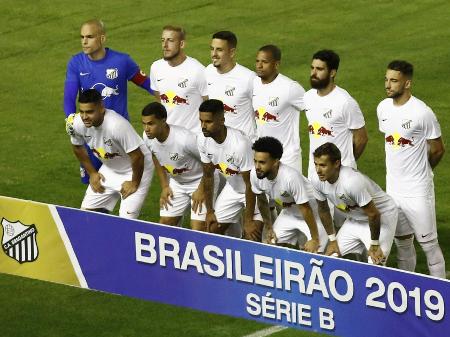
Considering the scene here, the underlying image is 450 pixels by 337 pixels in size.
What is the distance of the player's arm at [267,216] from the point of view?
1558cm

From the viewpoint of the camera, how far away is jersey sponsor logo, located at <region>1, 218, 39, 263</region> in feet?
48.7

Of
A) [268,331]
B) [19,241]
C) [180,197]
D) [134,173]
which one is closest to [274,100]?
[180,197]

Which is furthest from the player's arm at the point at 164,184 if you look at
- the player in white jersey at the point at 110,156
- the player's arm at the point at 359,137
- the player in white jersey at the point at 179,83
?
the player's arm at the point at 359,137

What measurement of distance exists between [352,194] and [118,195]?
3.24 meters

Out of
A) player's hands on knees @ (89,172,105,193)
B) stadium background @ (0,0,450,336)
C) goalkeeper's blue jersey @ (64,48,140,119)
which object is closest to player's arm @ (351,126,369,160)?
stadium background @ (0,0,450,336)

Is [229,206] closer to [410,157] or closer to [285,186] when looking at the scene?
[285,186]

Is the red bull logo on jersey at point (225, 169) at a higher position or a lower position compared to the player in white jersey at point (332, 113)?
lower

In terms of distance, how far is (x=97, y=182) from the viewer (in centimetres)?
1669

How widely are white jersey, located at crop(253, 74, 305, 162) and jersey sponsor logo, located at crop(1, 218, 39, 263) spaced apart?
121 inches

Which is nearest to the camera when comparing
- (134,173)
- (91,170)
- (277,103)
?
(134,173)

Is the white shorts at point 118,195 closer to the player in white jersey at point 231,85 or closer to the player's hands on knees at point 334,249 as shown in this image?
the player in white jersey at point 231,85

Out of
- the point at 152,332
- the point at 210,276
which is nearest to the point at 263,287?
the point at 210,276

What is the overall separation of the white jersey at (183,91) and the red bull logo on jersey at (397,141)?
8.70 ft

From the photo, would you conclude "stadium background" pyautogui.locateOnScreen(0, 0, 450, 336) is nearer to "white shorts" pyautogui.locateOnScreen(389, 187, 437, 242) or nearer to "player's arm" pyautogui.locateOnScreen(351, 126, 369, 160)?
"white shorts" pyautogui.locateOnScreen(389, 187, 437, 242)
